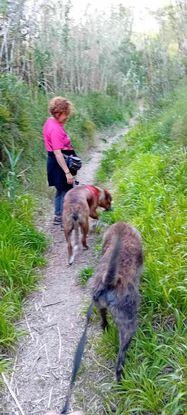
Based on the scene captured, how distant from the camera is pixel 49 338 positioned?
3.58m

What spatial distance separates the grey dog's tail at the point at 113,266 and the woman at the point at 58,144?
2.80 metres

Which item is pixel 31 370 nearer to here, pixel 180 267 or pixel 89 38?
pixel 180 267

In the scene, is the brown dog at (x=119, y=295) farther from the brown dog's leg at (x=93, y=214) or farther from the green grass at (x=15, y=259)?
the brown dog's leg at (x=93, y=214)

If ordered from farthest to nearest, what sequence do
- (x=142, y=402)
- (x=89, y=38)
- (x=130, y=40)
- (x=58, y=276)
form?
1. (x=130, y=40)
2. (x=89, y=38)
3. (x=58, y=276)
4. (x=142, y=402)

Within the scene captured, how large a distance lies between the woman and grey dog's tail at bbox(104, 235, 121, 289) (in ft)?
9.18

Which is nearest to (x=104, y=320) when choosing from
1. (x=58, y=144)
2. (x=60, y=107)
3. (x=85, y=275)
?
(x=85, y=275)

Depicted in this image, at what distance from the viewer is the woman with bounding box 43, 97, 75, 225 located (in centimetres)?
539

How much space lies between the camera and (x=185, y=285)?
3352 mm

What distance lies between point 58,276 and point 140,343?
162 centimetres

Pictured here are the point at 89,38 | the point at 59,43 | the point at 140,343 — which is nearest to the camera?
the point at 140,343

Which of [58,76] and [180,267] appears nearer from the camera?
[180,267]

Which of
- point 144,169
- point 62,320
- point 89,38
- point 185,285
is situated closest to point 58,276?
point 62,320

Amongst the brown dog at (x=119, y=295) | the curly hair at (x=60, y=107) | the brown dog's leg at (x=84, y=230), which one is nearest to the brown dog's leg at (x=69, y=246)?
the brown dog's leg at (x=84, y=230)

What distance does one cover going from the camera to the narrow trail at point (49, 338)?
3033 mm
